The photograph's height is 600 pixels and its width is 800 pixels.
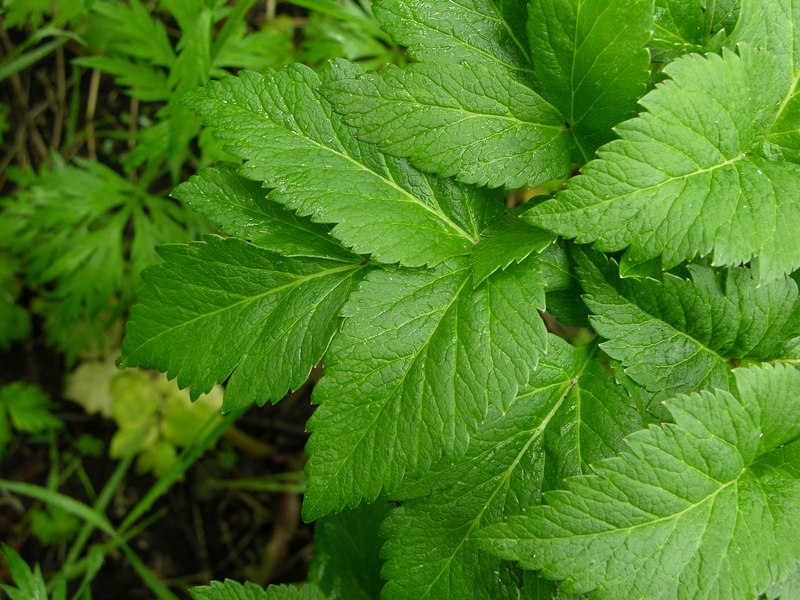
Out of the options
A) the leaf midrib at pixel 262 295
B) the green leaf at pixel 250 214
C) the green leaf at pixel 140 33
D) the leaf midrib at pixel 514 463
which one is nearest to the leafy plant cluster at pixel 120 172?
the green leaf at pixel 140 33

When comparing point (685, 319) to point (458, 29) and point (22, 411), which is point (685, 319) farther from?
point (22, 411)

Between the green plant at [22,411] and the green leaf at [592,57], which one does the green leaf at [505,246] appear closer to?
the green leaf at [592,57]

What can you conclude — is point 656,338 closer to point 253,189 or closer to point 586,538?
→ point 586,538

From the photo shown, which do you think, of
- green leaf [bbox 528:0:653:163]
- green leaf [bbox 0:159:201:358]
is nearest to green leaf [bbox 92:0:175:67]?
green leaf [bbox 0:159:201:358]

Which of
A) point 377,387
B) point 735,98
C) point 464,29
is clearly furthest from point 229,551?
point 735,98

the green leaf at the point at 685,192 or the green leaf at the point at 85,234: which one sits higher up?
the green leaf at the point at 685,192
